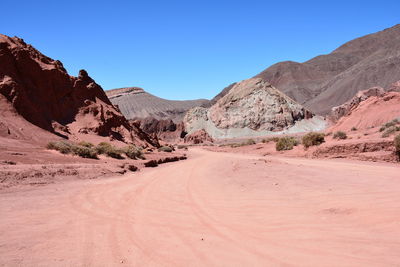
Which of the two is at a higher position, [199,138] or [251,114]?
[251,114]

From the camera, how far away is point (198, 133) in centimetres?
7206

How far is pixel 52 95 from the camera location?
25.6m

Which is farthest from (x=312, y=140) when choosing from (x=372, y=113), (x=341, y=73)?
(x=341, y=73)

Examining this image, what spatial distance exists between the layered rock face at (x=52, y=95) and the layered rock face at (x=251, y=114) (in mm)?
47551

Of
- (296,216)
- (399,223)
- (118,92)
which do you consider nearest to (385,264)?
(399,223)

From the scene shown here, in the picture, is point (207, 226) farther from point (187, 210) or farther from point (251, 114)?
point (251, 114)

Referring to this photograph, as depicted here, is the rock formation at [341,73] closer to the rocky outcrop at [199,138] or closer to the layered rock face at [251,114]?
the layered rock face at [251,114]

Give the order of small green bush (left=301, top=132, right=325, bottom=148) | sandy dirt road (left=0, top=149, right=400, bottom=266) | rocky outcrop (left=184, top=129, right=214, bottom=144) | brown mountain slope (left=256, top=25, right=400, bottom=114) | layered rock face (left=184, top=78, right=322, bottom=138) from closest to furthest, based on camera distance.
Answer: sandy dirt road (left=0, top=149, right=400, bottom=266) < small green bush (left=301, top=132, right=325, bottom=148) < rocky outcrop (left=184, top=129, right=214, bottom=144) < layered rock face (left=184, top=78, right=322, bottom=138) < brown mountain slope (left=256, top=25, right=400, bottom=114)

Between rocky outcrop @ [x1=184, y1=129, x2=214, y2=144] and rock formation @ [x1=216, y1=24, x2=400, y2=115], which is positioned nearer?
rocky outcrop @ [x1=184, y1=129, x2=214, y2=144]

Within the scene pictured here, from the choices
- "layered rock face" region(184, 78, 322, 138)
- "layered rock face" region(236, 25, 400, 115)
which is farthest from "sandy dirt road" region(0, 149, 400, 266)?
"layered rock face" region(236, 25, 400, 115)

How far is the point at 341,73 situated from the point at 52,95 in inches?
4865

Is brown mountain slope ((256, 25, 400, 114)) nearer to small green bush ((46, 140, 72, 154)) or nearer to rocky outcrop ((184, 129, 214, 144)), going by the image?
rocky outcrop ((184, 129, 214, 144))

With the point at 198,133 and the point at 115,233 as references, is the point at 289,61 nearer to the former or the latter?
the point at 198,133

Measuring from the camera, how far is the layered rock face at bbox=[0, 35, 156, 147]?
21.5m
